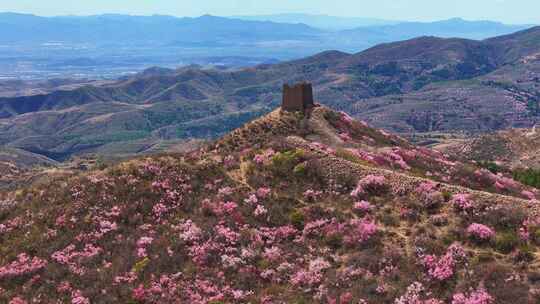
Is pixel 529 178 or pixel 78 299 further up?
pixel 78 299

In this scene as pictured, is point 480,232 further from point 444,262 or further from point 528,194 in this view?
point 528,194

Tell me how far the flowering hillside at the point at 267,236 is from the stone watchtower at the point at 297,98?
52.8 ft

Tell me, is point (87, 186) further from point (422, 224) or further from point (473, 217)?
point (473, 217)

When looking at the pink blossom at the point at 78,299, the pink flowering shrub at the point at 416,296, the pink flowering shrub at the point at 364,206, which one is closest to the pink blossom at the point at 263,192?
the pink flowering shrub at the point at 364,206

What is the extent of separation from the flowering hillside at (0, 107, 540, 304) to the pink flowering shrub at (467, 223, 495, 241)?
53mm

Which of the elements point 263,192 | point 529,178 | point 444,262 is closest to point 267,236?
point 263,192

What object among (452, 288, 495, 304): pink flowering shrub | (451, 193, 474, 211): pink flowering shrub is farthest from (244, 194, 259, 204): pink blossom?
(452, 288, 495, 304): pink flowering shrub

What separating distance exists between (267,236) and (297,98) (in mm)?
29828

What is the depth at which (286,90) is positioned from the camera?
56.4 m

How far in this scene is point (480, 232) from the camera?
77.4 ft

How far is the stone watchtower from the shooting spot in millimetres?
55625

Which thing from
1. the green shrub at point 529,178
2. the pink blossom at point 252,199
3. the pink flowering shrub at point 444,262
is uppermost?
the pink flowering shrub at point 444,262

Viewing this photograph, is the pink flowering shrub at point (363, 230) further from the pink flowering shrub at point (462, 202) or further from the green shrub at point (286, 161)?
the green shrub at point (286, 161)

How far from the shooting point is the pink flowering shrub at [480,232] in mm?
23422
